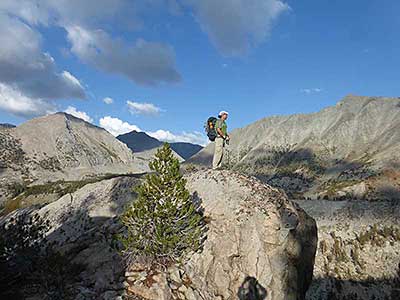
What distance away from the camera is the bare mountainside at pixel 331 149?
365 feet

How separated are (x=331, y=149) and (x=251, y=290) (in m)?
150

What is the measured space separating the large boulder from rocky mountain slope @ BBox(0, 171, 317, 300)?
40 millimetres

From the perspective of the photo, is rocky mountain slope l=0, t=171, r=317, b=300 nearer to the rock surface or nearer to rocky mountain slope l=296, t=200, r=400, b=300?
the rock surface

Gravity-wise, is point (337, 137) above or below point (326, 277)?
above

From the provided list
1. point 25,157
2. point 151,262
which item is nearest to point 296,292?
point 151,262

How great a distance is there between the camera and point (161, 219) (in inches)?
534

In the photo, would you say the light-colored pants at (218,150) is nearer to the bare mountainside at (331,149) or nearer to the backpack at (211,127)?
the backpack at (211,127)

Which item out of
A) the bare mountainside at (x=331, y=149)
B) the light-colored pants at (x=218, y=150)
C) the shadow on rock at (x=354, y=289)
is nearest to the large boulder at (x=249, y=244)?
the light-colored pants at (x=218, y=150)

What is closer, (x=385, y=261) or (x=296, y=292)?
(x=296, y=292)

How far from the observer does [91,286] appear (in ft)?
41.6

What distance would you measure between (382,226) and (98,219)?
33.5 m

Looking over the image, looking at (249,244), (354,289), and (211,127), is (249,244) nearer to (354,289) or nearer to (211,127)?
(211,127)

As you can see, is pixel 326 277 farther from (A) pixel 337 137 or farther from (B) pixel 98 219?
(A) pixel 337 137

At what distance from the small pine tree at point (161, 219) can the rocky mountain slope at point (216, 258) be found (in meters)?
0.73
